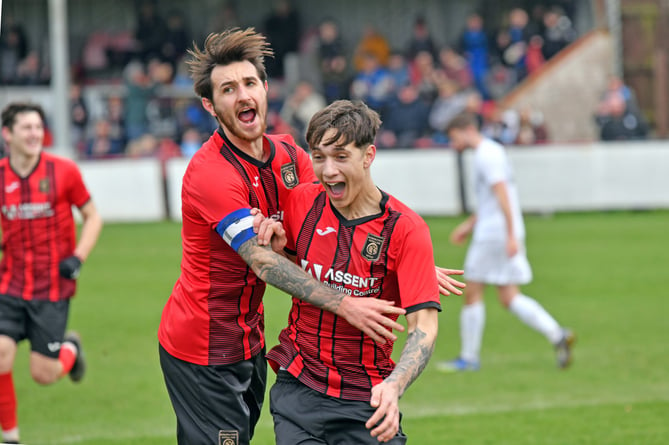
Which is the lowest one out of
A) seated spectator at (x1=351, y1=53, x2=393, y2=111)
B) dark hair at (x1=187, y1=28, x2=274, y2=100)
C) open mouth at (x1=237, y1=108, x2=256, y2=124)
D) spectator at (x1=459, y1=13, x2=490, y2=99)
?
open mouth at (x1=237, y1=108, x2=256, y2=124)

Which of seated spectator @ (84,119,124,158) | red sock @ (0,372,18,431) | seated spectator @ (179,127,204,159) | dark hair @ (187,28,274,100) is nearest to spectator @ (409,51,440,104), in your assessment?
seated spectator @ (179,127,204,159)

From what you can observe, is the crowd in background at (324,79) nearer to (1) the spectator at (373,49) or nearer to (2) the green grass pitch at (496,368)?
(1) the spectator at (373,49)

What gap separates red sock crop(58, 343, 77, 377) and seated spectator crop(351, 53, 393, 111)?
14.9 m

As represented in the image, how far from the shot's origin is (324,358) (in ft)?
15.0

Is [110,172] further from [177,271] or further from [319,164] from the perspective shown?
[319,164]

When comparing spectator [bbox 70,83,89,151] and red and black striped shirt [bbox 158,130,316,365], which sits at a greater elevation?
spectator [bbox 70,83,89,151]

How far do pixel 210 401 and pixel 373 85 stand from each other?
19.1 metres

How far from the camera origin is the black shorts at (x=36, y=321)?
7.96 meters

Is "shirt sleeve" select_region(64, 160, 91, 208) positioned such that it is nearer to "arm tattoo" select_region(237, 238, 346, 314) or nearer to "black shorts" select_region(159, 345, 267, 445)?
"black shorts" select_region(159, 345, 267, 445)

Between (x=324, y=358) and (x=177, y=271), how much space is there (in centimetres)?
1113

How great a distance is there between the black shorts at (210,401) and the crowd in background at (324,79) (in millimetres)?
15668

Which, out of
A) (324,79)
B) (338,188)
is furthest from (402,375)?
(324,79)

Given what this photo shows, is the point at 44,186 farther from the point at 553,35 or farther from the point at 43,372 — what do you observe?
the point at 553,35

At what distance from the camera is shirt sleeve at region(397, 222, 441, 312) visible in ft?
14.4
